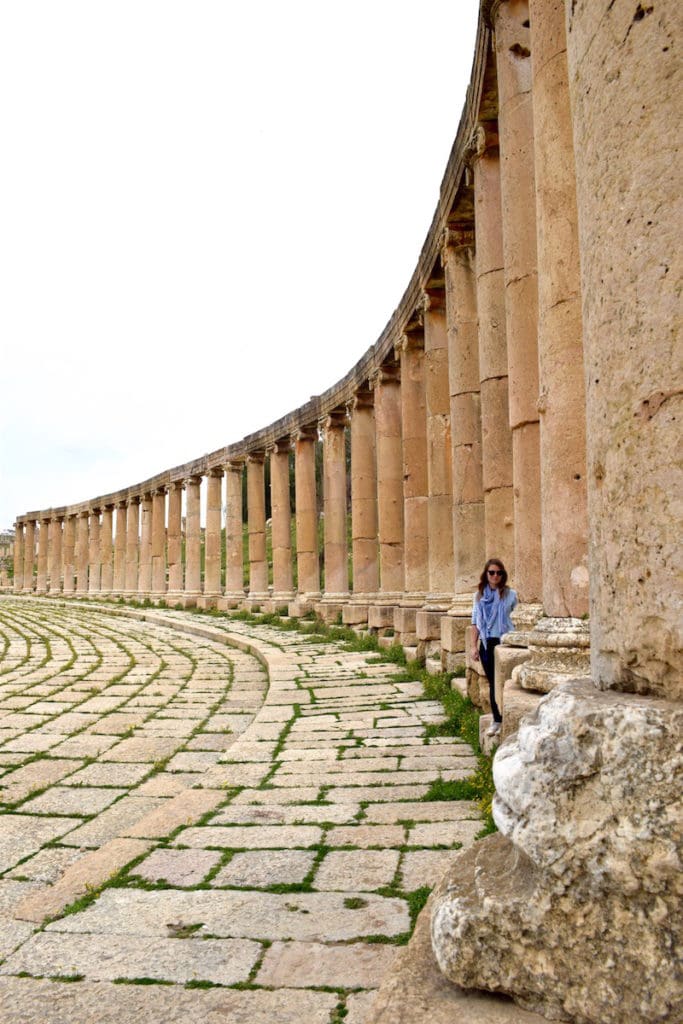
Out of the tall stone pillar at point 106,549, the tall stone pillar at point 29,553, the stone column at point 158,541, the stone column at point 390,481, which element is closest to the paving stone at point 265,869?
the stone column at point 390,481

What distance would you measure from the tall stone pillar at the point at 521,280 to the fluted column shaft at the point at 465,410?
365 centimetres

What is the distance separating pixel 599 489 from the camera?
99.5 inches

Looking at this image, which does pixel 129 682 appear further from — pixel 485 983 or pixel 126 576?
pixel 126 576

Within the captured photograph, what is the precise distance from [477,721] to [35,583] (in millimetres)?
45363

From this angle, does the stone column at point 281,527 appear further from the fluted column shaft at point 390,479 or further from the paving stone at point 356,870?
the paving stone at point 356,870

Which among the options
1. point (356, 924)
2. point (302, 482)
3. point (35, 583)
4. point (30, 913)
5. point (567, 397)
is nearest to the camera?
point (356, 924)

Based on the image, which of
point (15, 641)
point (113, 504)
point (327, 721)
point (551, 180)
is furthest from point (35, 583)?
point (551, 180)

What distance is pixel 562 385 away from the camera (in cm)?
555

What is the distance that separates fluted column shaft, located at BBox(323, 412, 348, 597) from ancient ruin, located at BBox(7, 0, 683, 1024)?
5941mm

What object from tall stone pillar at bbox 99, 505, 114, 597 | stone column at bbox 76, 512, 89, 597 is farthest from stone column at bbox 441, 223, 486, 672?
stone column at bbox 76, 512, 89, 597

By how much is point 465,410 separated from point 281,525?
14.3m

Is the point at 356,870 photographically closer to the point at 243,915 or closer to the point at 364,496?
the point at 243,915

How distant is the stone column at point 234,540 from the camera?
2759 centimetres

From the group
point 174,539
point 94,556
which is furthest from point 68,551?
point 174,539
